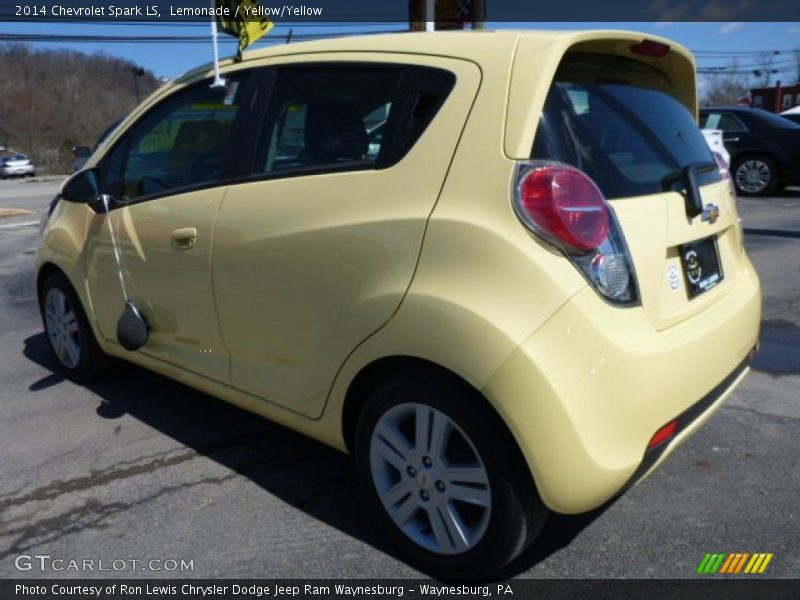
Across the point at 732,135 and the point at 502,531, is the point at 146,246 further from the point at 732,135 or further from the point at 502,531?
the point at 732,135

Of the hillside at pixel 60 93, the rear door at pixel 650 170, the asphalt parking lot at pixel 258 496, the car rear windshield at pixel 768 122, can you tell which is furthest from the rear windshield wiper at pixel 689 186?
the hillside at pixel 60 93

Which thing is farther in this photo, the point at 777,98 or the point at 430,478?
the point at 777,98

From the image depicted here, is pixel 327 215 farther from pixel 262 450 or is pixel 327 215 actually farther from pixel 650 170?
pixel 262 450

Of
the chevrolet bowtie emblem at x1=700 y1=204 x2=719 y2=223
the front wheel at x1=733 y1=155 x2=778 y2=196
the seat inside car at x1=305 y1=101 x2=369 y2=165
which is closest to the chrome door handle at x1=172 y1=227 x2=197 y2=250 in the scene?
the seat inside car at x1=305 y1=101 x2=369 y2=165

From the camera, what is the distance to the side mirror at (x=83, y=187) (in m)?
3.84

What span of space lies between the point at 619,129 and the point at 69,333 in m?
3.35

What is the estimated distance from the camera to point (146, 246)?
134 inches

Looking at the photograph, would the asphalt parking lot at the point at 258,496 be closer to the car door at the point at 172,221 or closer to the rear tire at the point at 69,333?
the rear tire at the point at 69,333

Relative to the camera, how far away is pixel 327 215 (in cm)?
260

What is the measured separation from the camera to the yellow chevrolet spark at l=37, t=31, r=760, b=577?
7.00 ft

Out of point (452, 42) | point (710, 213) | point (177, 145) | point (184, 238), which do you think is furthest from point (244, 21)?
point (710, 213)

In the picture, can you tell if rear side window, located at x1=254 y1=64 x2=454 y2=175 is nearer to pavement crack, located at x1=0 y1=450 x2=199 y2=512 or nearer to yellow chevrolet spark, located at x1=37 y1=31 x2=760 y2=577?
yellow chevrolet spark, located at x1=37 y1=31 x2=760 y2=577

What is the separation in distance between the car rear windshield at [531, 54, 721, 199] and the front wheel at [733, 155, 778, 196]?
11656mm

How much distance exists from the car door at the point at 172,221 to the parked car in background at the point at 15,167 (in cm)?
4239
